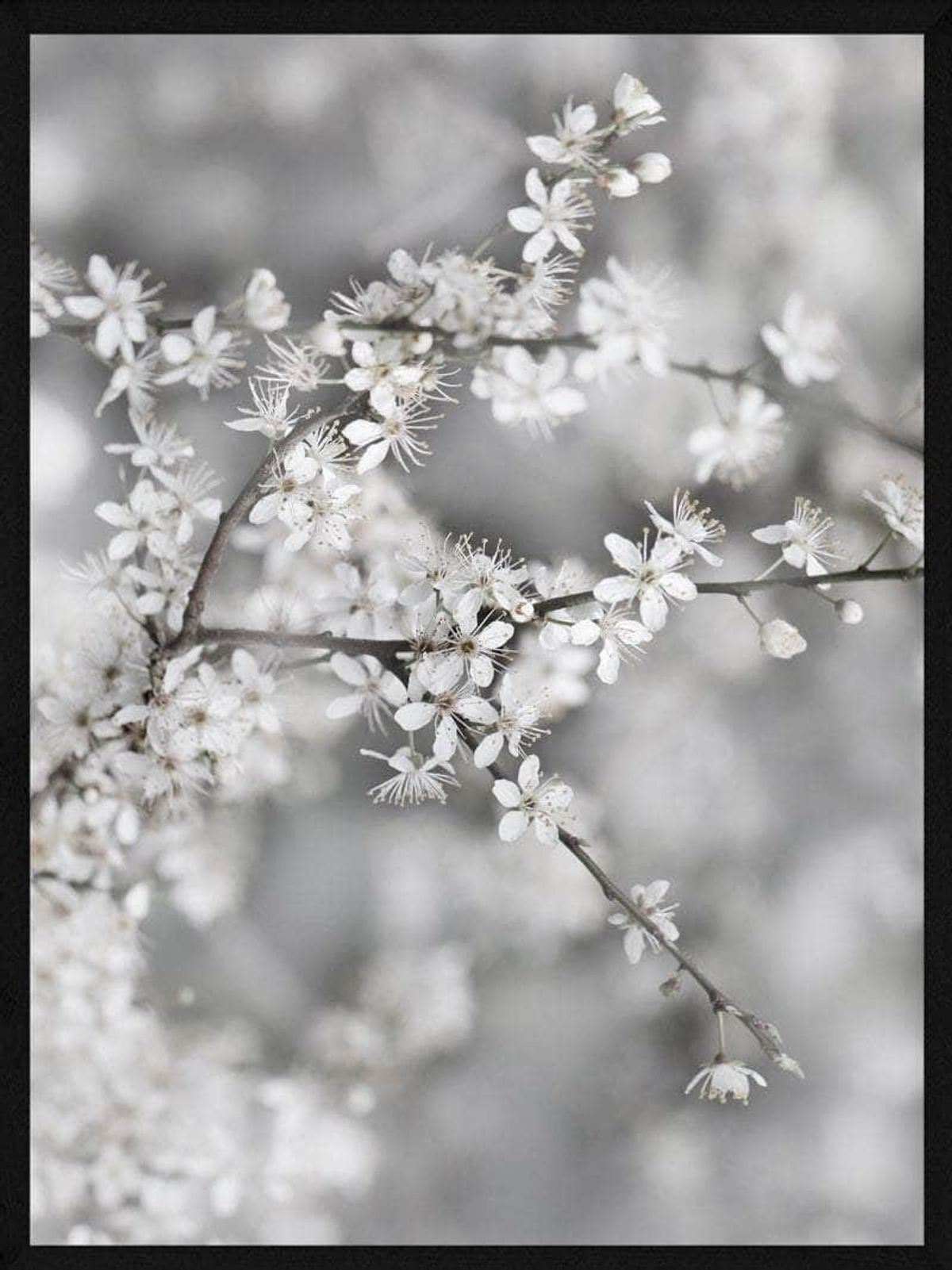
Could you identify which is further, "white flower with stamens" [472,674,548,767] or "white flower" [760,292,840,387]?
"white flower" [760,292,840,387]

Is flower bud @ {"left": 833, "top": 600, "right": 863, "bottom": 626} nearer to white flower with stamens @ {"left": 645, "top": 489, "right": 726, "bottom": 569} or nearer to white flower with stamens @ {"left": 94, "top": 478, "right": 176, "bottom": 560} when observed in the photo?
white flower with stamens @ {"left": 645, "top": 489, "right": 726, "bottom": 569}

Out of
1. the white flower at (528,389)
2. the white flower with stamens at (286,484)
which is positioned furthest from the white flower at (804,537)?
the white flower with stamens at (286,484)

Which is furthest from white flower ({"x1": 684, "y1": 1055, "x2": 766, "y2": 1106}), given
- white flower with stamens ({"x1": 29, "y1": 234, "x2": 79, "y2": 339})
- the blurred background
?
white flower with stamens ({"x1": 29, "y1": 234, "x2": 79, "y2": 339})

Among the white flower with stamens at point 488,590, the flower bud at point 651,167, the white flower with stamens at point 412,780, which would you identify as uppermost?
the flower bud at point 651,167

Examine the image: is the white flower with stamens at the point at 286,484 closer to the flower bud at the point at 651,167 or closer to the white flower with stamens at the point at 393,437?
the white flower with stamens at the point at 393,437

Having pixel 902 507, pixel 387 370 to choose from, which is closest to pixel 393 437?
pixel 387 370
